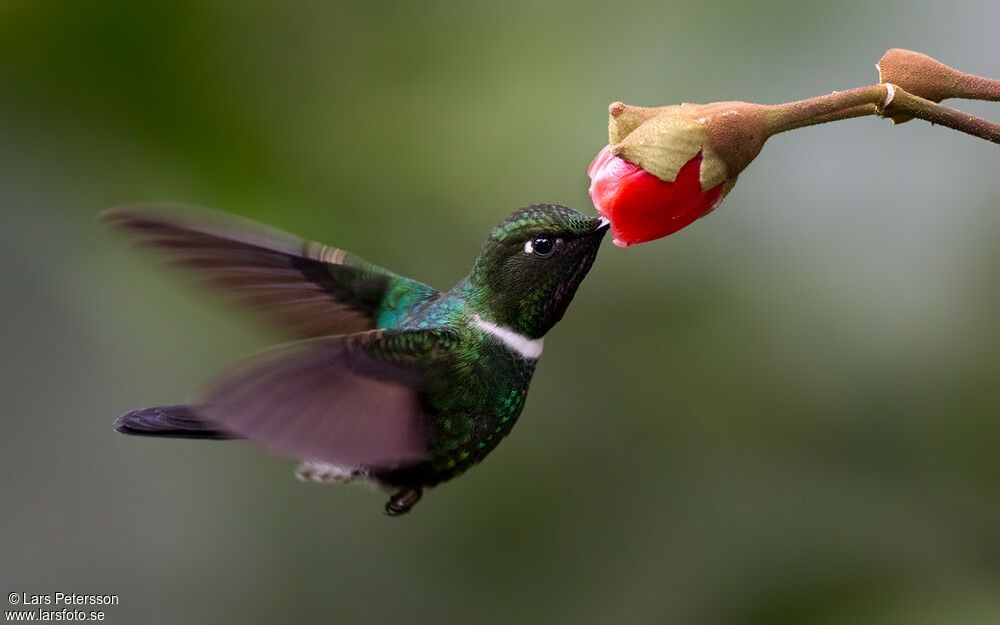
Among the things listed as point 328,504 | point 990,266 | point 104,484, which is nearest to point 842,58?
point 990,266

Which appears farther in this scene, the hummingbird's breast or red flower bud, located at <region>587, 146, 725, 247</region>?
the hummingbird's breast

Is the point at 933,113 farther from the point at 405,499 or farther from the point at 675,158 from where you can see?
the point at 405,499

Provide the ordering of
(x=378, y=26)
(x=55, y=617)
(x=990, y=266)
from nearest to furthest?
1. (x=990, y=266)
2. (x=55, y=617)
3. (x=378, y=26)

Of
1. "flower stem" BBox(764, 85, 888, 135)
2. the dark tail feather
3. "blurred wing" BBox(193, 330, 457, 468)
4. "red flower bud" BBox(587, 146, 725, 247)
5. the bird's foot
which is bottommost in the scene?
the bird's foot

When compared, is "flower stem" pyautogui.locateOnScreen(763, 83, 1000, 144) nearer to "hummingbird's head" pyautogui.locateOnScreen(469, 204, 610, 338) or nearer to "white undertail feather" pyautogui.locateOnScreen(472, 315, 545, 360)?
"hummingbird's head" pyautogui.locateOnScreen(469, 204, 610, 338)

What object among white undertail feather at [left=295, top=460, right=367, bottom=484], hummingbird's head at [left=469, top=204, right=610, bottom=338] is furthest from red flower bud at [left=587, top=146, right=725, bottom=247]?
white undertail feather at [left=295, top=460, right=367, bottom=484]

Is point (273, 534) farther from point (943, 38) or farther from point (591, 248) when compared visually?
point (943, 38)
